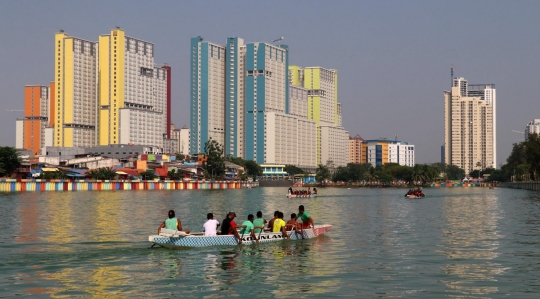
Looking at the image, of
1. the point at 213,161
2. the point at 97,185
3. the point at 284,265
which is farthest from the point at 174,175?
the point at 284,265

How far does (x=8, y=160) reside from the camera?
135500 mm

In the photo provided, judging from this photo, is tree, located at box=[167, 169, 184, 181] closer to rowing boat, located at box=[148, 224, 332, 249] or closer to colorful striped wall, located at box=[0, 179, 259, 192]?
colorful striped wall, located at box=[0, 179, 259, 192]

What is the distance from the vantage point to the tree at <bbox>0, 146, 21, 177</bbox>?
13362 cm

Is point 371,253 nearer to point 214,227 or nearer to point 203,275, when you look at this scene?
point 214,227

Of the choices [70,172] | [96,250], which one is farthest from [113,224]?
[70,172]

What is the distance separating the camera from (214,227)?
104 ft

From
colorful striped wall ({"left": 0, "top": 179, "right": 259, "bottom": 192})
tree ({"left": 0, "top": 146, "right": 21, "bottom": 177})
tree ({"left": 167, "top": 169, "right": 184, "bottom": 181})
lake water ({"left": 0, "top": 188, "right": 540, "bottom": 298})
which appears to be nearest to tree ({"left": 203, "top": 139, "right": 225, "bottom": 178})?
colorful striped wall ({"left": 0, "top": 179, "right": 259, "bottom": 192})

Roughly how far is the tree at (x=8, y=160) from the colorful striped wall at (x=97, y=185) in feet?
14.8

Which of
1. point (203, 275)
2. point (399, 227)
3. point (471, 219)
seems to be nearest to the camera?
A: point (203, 275)

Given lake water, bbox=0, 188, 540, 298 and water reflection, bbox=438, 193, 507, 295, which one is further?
water reflection, bbox=438, 193, 507, 295

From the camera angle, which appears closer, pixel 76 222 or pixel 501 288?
pixel 501 288

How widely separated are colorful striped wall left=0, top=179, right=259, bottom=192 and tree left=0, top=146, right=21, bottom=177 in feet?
14.8

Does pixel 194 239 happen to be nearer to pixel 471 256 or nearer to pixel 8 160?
pixel 471 256

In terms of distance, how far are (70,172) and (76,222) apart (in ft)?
395
